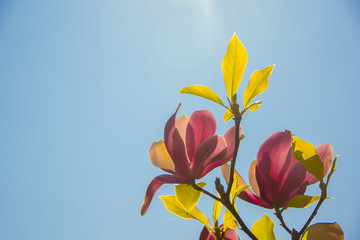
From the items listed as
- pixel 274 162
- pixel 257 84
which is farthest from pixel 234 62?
pixel 274 162

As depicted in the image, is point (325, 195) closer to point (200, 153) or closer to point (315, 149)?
point (315, 149)

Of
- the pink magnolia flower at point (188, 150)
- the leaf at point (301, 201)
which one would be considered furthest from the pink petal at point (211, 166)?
the leaf at point (301, 201)

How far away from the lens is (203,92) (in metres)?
0.41

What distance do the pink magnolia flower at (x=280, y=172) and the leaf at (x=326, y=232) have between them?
5cm

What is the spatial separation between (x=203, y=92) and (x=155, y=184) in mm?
144

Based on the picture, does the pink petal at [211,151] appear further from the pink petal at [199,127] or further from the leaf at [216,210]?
the leaf at [216,210]

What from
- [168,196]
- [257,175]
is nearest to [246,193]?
[257,175]

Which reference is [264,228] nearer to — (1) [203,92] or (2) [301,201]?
(2) [301,201]

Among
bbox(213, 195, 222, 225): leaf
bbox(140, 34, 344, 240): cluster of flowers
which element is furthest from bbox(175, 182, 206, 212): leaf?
bbox(213, 195, 222, 225): leaf

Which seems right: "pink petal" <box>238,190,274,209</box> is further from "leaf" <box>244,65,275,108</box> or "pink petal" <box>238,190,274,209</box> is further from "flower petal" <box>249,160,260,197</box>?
"leaf" <box>244,65,275,108</box>

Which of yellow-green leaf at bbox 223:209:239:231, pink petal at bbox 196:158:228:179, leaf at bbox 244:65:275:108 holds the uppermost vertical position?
leaf at bbox 244:65:275:108

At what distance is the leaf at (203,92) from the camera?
404mm

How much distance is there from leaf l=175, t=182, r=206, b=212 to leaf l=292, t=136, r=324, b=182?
139mm

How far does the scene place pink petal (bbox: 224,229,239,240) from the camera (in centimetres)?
45
